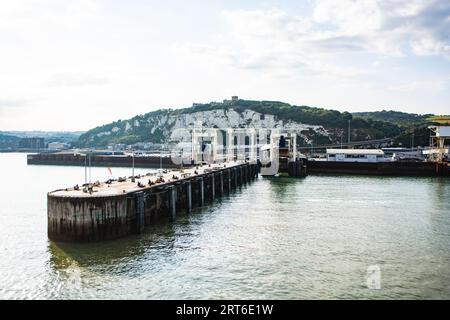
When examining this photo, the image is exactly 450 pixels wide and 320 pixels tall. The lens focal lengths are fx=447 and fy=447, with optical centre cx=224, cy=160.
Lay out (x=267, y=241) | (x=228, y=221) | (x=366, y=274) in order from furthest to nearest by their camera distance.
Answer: (x=228, y=221)
(x=267, y=241)
(x=366, y=274)

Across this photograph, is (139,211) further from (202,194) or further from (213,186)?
(213,186)

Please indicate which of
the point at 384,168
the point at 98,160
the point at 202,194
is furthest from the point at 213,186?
the point at 98,160

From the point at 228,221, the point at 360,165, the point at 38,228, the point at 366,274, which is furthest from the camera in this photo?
the point at 360,165

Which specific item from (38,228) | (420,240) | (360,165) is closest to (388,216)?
(420,240)

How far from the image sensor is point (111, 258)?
30000 millimetres

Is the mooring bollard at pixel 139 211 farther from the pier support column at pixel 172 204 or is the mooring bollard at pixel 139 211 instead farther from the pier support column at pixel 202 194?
the pier support column at pixel 202 194

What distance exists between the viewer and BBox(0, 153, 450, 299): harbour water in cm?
2486

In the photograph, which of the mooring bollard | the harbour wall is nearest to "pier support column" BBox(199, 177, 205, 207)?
the mooring bollard

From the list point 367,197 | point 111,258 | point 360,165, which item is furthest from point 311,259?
point 360,165

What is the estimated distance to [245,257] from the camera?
31.5m

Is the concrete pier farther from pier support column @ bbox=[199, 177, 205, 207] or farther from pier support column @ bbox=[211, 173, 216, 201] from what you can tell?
pier support column @ bbox=[211, 173, 216, 201]

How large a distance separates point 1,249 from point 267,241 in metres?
20.6

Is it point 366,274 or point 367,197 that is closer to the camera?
point 366,274
